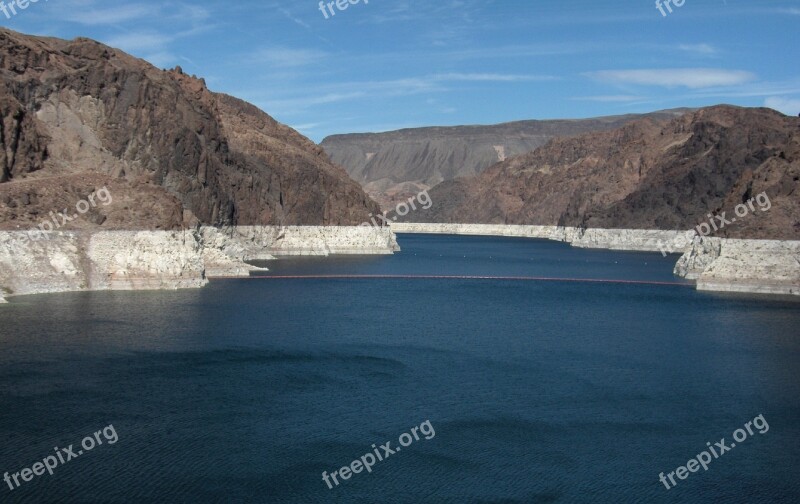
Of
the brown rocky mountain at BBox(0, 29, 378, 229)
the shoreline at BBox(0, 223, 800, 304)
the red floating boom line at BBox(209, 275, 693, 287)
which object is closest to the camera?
the shoreline at BBox(0, 223, 800, 304)

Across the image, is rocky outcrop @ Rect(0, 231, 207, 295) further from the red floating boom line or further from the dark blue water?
the red floating boom line

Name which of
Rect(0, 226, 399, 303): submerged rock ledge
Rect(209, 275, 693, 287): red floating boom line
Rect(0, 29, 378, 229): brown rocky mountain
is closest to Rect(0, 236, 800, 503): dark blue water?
Rect(0, 226, 399, 303): submerged rock ledge

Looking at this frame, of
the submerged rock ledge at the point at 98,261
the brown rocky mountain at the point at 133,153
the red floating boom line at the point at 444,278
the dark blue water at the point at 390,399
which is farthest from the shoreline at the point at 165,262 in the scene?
the red floating boom line at the point at 444,278

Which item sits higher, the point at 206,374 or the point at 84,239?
the point at 84,239

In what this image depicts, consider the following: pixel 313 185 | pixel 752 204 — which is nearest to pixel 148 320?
pixel 752 204

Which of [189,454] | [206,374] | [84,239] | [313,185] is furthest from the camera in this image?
[313,185]

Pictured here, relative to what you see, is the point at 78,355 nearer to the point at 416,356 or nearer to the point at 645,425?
the point at 416,356

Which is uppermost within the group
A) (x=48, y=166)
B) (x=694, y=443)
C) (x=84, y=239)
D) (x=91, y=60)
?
(x=91, y=60)
